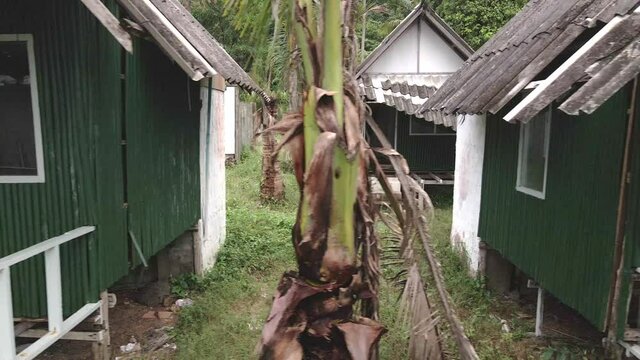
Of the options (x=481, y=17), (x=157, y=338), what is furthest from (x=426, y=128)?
(x=157, y=338)

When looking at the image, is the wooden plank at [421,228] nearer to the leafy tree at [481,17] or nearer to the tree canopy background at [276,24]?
the tree canopy background at [276,24]

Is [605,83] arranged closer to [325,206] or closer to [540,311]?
[325,206]

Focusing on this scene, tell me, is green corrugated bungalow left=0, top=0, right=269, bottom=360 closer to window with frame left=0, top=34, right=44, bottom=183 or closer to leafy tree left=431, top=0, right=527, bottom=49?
window with frame left=0, top=34, right=44, bottom=183

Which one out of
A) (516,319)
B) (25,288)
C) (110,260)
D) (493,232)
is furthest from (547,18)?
(25,288)

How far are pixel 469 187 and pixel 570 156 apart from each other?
334cm

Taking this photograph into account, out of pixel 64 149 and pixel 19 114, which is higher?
pixel 19 114

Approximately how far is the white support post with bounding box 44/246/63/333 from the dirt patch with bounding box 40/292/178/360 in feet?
5.36

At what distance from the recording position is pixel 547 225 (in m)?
5.48

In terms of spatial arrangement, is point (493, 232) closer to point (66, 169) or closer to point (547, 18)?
point (547, 18)

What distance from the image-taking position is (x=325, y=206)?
2.58 meters

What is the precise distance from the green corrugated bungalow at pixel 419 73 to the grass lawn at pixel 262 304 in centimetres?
379

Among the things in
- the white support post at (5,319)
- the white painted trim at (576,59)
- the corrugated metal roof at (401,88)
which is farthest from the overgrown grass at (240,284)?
the corrugated metal roof at (401,88)

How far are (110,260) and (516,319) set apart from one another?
188 inches

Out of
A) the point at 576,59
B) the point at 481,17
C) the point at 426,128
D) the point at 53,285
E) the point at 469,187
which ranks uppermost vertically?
the point at 481,17
